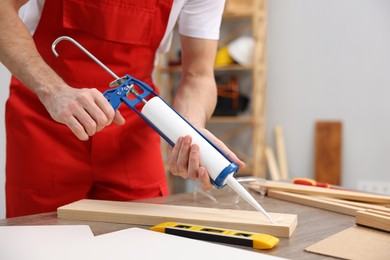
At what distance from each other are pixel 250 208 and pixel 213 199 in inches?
5.0

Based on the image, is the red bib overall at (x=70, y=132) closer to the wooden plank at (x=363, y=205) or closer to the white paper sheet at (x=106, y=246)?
the white paper sheet at (x=106, y=246)

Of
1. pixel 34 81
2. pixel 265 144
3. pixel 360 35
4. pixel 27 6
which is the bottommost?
pixel 265 144

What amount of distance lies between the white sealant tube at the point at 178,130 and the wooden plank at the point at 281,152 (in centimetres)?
301

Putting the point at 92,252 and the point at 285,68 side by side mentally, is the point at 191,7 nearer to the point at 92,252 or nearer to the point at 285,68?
the point at 92,252

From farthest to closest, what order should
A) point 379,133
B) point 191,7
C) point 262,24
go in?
point 262,24 < point 379,133 < point 191,7

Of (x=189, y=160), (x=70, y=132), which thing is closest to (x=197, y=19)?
(x=70, y=132)

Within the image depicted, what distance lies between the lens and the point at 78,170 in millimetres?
1276

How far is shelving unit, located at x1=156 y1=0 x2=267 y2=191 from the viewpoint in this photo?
152 inches

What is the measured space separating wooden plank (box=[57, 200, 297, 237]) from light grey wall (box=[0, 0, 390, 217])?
2.86m

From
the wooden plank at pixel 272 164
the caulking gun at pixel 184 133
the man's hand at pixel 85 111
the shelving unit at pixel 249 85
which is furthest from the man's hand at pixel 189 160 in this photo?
the wooden plank at pixel 272 164

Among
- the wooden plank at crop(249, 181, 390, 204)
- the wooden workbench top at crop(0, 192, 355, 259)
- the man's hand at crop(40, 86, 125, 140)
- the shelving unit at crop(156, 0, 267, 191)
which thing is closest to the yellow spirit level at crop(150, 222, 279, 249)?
the wooden workbench top at crop(0, 192, 355, 259)

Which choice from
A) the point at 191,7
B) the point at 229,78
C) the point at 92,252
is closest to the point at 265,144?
the point at 229,78

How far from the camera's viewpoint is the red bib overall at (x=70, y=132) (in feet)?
4.15

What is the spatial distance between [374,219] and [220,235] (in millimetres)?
313
